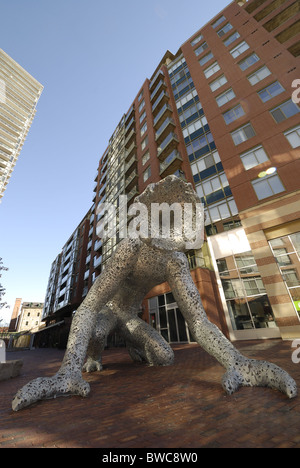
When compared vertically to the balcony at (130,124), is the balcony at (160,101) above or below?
below

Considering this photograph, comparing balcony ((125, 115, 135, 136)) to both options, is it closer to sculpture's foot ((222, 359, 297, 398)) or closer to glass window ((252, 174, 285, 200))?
glass window ((252, 174, 285, 200))

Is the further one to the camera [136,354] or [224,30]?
[224,30]

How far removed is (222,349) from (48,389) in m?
1.98

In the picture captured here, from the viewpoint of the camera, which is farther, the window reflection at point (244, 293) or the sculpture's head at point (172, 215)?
the window reflection at point (244, 293)

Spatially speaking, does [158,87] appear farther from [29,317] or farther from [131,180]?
[29,317]

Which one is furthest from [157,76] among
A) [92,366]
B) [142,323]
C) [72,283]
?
[72,283]

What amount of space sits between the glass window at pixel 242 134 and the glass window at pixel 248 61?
5.13 meters

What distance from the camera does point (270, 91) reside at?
12.5m

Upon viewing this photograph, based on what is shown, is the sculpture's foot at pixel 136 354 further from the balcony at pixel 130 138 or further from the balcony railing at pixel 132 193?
the balcony at pixel 130 138

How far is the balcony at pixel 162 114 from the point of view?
1883 cm

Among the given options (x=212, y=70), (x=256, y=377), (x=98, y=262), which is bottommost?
(x=256, y=377)

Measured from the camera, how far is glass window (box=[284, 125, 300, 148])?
412 inches

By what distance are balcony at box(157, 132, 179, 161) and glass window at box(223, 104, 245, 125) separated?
4.23 m

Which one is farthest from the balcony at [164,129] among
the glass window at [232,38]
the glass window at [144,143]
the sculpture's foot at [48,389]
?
the sculpture's foot at [48,389]
